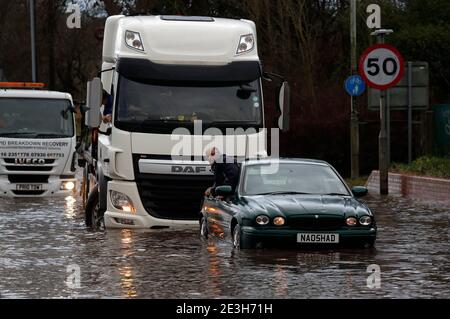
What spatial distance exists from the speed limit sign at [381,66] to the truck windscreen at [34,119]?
6970 millimetres

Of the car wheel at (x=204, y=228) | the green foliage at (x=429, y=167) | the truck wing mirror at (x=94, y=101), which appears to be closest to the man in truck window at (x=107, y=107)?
the truck wing mirror at (x=94, y=101)

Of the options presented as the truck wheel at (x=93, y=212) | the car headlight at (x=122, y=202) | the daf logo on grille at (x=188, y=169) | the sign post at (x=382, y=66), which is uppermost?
the sign post at (x=382, y=66)

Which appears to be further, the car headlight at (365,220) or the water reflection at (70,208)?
the water reflection at (70,208)

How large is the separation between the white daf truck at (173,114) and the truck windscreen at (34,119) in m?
10.5

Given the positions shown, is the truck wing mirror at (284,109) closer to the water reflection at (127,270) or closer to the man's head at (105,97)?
the man's head at (105,97)

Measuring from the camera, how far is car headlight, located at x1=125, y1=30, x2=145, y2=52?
838 inches

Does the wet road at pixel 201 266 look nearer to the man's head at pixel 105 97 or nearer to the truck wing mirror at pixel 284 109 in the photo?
the man's head at pixel 105 97

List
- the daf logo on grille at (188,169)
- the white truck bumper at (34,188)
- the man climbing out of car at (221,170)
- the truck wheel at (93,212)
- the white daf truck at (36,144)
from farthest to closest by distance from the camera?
1. the white truck bumper at (34,188)
2. the white daf truck at (36,144)
3. the truck wheel at (93,212)
4. the daf logo on grille at (188,169)
5. the man climbing out of car at (221,170)

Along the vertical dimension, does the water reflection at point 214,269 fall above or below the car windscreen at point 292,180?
below

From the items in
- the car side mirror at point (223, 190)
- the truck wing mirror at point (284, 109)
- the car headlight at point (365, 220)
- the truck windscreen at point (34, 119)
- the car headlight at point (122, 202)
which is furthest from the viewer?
the truck windscreen at point (34, 119)

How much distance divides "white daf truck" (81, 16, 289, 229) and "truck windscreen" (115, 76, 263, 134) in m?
0.02

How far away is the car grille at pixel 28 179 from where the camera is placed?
31625mm

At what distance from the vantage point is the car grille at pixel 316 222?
17.2 metres
